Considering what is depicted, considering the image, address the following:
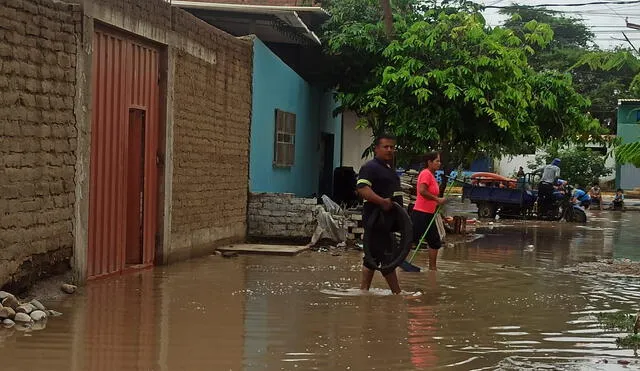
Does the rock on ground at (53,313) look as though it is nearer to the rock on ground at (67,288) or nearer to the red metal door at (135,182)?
the rock on ground at (67,288)

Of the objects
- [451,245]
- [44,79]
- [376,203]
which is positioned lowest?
[451,245]

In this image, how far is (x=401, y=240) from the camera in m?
10.1

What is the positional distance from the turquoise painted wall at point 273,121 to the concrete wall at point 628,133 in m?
22.0

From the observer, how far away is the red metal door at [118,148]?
1062 centimetres

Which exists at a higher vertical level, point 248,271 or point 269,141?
point 269,141

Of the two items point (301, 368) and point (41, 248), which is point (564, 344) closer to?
point (301, 368)

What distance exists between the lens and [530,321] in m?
8.88

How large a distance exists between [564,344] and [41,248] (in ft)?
16.1

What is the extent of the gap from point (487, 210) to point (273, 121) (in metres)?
11.8

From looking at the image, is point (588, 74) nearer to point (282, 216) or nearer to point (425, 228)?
point (282, 216)

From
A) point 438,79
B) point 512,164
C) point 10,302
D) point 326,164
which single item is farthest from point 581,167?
point 10,302

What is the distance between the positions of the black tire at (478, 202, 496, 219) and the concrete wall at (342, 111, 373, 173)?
392cm

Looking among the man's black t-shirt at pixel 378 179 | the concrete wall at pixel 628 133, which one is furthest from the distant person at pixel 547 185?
the man's black t-shirt at pixel 378 179

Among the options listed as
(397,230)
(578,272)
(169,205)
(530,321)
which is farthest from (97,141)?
(578,272)
